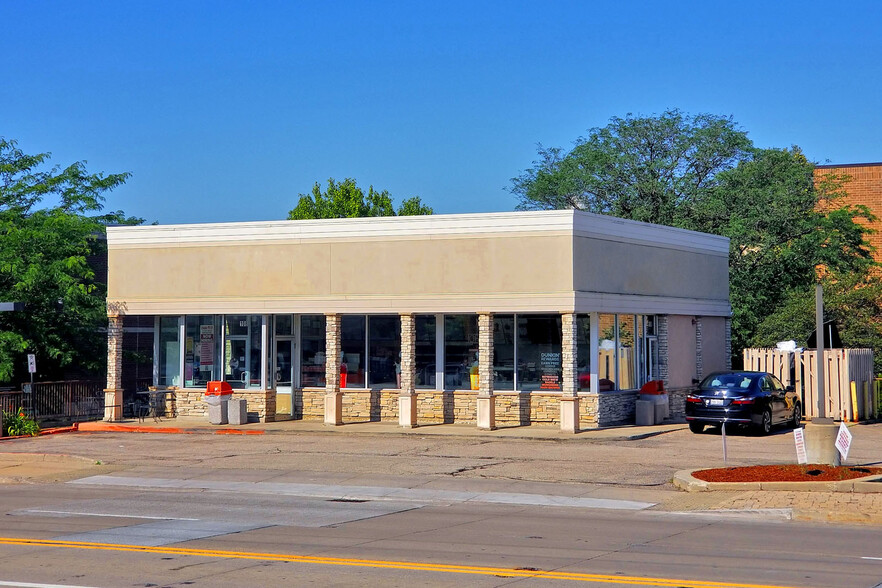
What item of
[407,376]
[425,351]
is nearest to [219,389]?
[407,376]

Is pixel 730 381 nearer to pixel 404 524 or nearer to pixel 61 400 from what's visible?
pixel 404 524

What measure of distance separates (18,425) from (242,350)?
711 centimetres

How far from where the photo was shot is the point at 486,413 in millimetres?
31547

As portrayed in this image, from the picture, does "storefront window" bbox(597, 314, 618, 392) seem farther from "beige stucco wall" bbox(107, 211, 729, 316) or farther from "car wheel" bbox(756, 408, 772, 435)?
"car wheel" bbox(756, 408, 772, 435)

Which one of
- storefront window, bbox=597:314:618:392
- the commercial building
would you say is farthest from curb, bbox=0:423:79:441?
storefront window, bbox=597:314:618:392

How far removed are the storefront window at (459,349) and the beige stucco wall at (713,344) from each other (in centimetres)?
937

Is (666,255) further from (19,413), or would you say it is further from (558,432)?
(19,413)

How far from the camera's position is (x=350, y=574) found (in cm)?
1248

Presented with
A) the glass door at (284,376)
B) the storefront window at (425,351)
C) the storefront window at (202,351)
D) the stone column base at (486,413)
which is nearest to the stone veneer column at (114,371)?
the storefront window at (202,351)

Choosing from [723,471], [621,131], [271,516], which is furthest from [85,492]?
[621,131]

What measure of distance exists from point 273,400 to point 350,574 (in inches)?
Answer: 921

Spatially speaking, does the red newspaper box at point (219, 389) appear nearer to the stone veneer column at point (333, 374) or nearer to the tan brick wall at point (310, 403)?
the tan brick wall at point (310, 403)

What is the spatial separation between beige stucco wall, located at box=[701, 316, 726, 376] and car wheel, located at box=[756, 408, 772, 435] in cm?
813

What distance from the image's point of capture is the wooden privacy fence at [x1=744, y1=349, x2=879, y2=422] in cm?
3459
